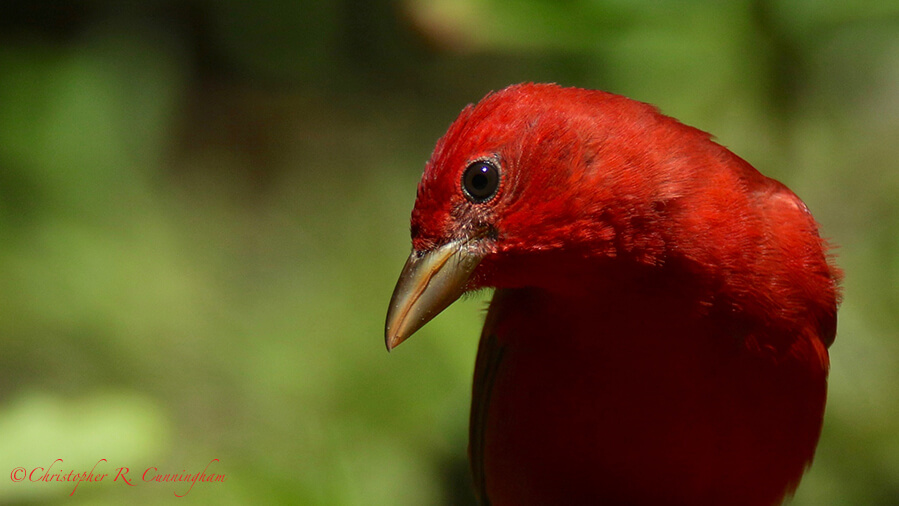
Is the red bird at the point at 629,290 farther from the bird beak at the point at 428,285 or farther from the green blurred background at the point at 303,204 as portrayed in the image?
the green blurred background at the point at 303,204

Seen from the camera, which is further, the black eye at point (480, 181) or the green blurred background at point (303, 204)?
the green blurred background at point (303, 204)

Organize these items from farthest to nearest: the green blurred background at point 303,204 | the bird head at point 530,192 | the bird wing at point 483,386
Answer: the green blurred background at point 303,204 < the bird wing at point 483,386 < the bird head at point 530,192

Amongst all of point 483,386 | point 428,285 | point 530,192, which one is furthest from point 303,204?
point 530,192

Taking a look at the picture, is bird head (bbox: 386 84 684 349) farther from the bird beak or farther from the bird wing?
the bird wing

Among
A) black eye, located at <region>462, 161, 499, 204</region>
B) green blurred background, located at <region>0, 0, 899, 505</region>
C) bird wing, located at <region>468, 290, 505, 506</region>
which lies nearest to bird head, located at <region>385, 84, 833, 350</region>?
black eye, located at <region>462, 161, 499, 204</region>

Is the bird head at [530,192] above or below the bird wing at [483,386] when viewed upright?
above

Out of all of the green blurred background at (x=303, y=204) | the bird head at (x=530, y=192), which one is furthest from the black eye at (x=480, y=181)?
the green blurred background at (x=303, y=204)
